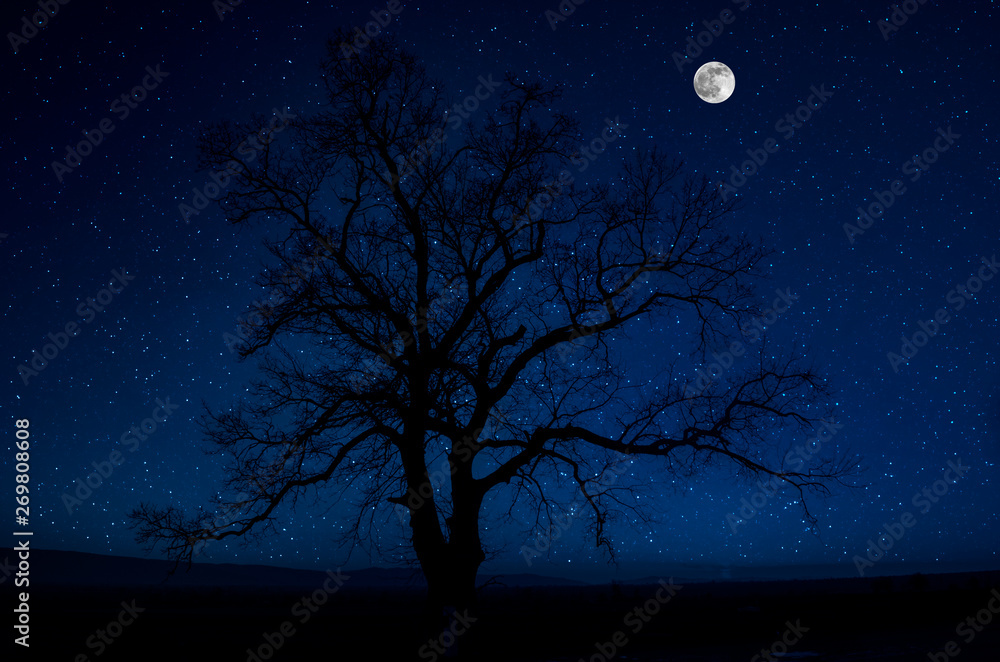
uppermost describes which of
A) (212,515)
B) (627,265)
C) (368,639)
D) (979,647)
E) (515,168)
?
(515,168)

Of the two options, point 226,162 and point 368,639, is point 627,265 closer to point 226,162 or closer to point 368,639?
point 226,162

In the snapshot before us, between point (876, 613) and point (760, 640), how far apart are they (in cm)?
1337

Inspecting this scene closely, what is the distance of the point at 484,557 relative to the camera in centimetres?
1203

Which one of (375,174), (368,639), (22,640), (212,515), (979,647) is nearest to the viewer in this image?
(212,515)

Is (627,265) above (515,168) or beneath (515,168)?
beneath

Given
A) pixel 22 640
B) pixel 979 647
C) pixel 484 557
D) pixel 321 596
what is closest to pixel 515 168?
pixel 484 557

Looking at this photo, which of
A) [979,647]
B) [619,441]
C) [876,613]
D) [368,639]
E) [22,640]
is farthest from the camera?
[876,613]

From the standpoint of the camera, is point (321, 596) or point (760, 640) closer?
point (321, 596)

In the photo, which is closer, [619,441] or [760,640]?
[619,441]

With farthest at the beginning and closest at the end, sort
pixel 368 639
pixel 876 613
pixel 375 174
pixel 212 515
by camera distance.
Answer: pixel 876 613 → pixel 368 639 → pixel 375 174 → pixel 212 515

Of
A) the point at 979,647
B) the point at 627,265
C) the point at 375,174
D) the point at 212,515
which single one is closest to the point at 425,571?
the point at 212,515

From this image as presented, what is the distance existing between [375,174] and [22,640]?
1562cm

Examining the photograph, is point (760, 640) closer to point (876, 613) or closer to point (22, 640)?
point (876, 613)

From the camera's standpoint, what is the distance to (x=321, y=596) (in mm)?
14938
